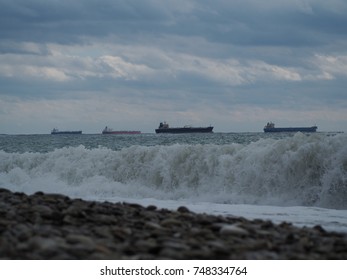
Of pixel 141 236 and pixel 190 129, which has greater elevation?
pixel 190 129

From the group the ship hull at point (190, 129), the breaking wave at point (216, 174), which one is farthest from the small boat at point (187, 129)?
the breaking wave at point (216, 174)

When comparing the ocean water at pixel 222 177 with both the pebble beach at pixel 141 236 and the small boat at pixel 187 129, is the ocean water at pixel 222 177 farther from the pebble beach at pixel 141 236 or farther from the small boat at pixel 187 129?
the small boat at pixel 187 129

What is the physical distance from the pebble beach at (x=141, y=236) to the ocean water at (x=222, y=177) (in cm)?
343

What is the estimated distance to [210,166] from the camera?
59.1ft

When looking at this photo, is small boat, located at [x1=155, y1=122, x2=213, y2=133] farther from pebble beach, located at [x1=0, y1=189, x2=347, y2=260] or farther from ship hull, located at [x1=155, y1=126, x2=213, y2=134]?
pebble beach, located at [x1=0, y1=189, x2=347, y2=260]

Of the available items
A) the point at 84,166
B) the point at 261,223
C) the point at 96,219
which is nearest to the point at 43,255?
the point at 96,219

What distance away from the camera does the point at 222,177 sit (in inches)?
676

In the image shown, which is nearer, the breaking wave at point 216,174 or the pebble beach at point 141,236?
the pebble beach at point 141,236

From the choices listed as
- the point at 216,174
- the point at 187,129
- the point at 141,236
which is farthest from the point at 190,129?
the point at 141,236

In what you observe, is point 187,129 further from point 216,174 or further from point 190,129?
point 216,174

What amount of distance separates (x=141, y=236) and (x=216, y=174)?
36.7 feet

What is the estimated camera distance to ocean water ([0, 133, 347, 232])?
14.4m

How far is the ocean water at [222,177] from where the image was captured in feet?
47.1
